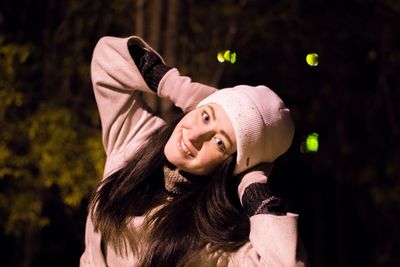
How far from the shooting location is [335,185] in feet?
22.9

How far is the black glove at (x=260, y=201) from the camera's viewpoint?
7.45 feet

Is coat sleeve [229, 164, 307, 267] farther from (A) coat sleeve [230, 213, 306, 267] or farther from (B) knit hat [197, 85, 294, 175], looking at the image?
(B) knit hat [197, 85, 294, 175]

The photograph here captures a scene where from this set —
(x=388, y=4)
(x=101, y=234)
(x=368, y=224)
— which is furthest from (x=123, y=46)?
(x=368, y=224)

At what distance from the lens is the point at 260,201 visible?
230cm

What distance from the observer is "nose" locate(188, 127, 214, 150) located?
2379 millimetres

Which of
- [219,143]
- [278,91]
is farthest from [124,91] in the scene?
[278,91]

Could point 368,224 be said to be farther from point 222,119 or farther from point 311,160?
point 222,119

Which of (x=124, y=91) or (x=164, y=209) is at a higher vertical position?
(x=124, y=91)

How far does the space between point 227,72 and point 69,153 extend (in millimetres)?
2096

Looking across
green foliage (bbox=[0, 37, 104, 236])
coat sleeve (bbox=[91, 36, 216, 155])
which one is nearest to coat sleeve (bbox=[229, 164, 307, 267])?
coat sleeve (bbox=[91, 36, 216, 155])

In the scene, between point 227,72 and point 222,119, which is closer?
point 222,119

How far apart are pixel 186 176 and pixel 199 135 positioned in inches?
8.9

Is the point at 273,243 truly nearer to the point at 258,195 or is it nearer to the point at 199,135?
the point at 258,195

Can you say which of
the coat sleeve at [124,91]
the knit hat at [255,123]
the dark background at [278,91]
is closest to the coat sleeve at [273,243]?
the knit hat at [255,123]
